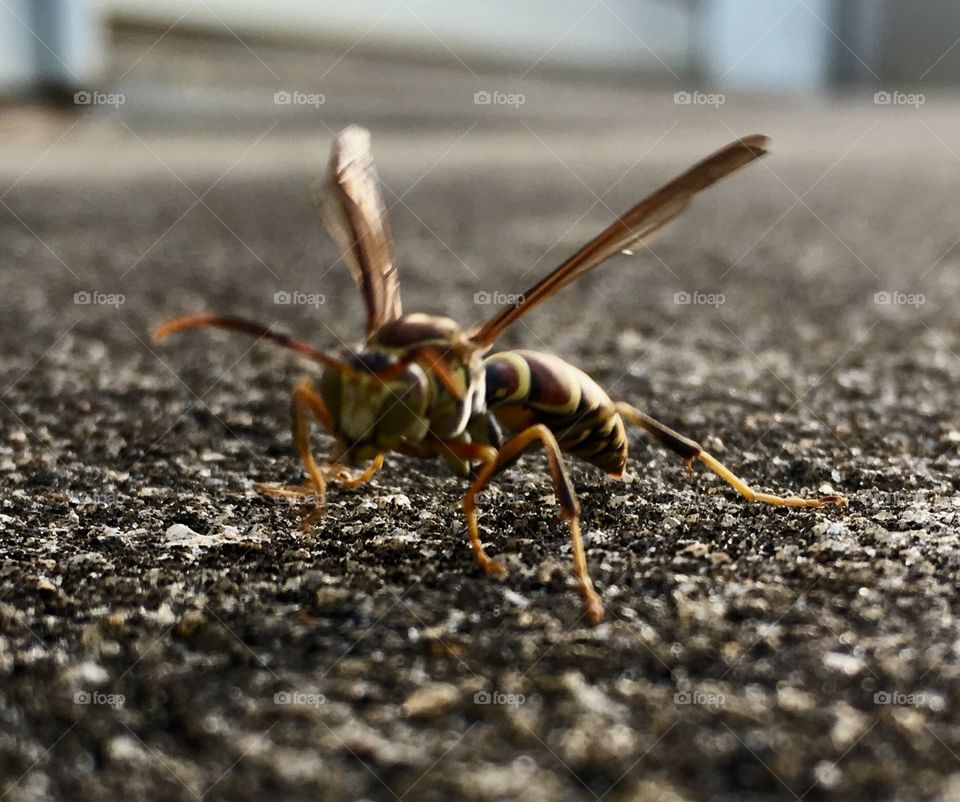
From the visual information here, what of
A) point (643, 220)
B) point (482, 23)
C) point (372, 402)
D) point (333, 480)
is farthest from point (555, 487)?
point (482, 23)

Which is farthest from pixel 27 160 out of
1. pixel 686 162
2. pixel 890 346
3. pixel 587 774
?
pixel 587 774

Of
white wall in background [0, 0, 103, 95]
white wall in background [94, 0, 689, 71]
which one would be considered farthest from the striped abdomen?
white wall in background [94, 0, 689, 71]

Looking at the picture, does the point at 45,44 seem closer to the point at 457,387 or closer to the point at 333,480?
the point at 333,480

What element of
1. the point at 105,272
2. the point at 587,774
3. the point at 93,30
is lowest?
the point at 587,774

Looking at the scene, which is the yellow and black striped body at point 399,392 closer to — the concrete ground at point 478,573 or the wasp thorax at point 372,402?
the wasp thorax at point 372,402

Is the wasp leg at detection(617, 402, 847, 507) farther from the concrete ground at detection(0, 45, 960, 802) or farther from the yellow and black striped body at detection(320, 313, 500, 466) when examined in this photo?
the yellow and black striped body at detection(320, 313, 500, 466)

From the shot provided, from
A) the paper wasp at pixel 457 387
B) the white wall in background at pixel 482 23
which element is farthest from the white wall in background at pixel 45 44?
the paper wasp at pixel 457 387

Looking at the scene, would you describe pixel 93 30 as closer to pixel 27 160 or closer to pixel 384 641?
pixel 27 160
